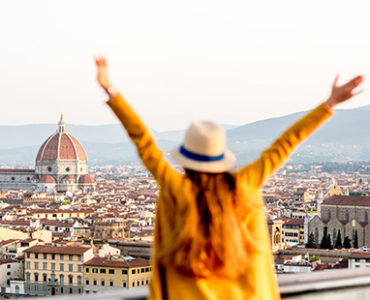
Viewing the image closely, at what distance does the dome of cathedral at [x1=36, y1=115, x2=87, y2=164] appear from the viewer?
2869 inches

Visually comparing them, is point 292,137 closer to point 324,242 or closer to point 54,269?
point 54,269

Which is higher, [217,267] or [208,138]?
[208,138]

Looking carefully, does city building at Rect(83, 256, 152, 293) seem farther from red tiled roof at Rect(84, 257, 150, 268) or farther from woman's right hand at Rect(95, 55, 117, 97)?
woman's right hand at Rect(95, 55, 117, 97)

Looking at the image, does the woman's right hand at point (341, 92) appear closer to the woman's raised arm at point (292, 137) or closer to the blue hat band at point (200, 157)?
the woman's raised arm at point (292, 137)

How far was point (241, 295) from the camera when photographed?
1.88 metres

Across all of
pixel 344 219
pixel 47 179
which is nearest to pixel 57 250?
pixel 344 219

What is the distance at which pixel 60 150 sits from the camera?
242 feet

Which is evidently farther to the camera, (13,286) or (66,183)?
(66,183)

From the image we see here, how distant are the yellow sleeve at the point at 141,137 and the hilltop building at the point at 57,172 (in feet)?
225

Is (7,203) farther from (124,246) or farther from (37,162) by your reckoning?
(124,246)

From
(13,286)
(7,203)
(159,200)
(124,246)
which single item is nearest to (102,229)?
(124,246)

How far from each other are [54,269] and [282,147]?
25.7 meters

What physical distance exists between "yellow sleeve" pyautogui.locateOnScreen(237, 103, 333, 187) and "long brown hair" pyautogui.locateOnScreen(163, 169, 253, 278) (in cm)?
10

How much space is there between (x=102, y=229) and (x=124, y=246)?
19.8 ft
